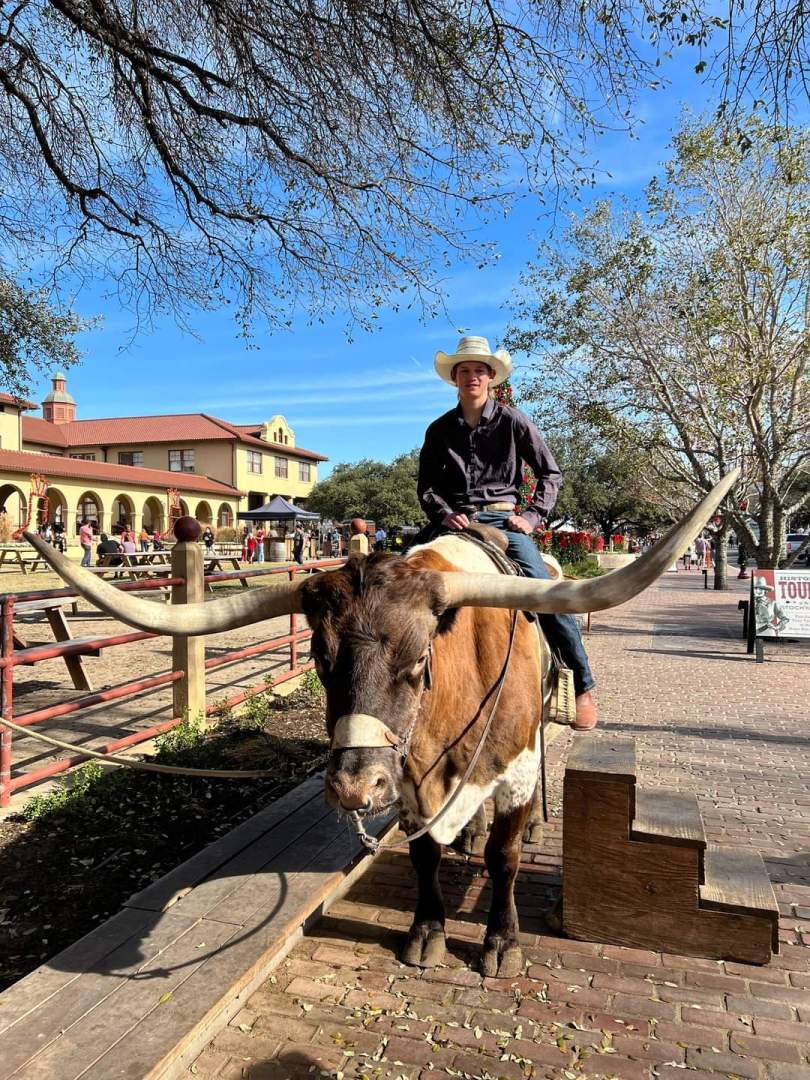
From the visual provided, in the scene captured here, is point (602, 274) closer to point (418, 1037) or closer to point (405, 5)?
point (405, 5)

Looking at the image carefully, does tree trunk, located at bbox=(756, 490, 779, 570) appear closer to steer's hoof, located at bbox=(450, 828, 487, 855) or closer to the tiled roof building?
steer's hoof, located at bbox=(450, 828, 487, 855)

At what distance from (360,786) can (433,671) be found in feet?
2.03

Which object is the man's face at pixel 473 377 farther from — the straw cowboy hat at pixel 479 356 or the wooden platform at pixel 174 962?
the wooden platform at pixel 174 962

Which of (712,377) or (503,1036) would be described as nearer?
(503,1036)

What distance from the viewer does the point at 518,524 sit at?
3.96m

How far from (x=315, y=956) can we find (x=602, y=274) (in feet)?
49.2

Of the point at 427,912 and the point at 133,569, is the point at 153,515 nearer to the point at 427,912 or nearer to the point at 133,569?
the point at 133,569

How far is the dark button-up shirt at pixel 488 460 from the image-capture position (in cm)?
420

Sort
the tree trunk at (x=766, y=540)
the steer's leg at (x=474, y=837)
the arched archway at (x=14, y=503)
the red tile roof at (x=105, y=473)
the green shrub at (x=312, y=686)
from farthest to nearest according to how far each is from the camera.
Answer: the red tile roof at (x=105, y=473) < the arched archway at (x=14, y=503) < the tree trunk at (x=766, y=540) < the green shrub at (x=312, y=686) < the steer's leg at (x=474, y=837)

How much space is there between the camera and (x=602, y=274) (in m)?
15.4

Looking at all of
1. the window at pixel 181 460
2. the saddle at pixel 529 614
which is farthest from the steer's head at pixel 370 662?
the window at pixel 181 460

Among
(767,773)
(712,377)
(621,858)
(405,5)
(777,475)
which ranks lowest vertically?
(767,773)

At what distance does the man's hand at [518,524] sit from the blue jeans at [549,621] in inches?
1.1

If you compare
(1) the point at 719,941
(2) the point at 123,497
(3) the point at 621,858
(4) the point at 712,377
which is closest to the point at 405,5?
(3) the point at 621,858
